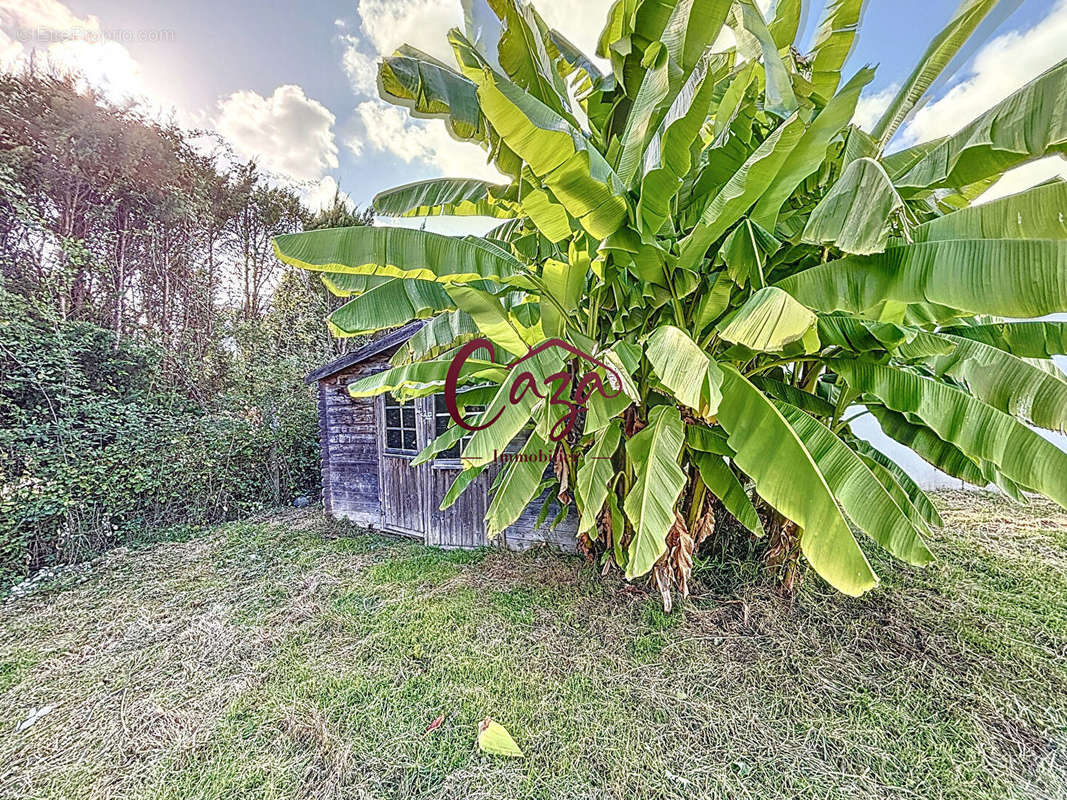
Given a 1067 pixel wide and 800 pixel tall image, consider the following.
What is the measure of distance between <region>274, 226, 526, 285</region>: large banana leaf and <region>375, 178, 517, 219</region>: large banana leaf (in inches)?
43.0

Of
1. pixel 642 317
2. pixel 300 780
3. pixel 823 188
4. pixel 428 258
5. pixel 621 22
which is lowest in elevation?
pixel 300 780

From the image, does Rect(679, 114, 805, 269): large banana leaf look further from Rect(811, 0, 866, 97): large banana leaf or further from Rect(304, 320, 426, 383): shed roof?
Rect(304, 320, 426, 383): shed roof

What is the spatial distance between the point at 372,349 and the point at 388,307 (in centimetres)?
255

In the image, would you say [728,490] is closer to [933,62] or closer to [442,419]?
[933,62]

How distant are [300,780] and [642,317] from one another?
112 inches

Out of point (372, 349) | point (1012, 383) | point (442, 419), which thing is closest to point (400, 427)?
point (442, 419)

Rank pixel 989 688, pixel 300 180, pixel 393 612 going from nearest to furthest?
pixel 989 688 → pixel 393 612 → pixel 300 180

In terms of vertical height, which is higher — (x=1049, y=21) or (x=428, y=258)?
(x=1049, y=21)

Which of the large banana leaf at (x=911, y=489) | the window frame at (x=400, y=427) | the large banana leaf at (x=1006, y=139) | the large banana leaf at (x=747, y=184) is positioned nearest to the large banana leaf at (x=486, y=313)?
the large banana leaf at (x=747, y=184)

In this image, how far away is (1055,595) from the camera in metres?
2.65

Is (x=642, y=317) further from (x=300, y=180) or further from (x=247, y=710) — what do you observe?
(x=300, y=180)

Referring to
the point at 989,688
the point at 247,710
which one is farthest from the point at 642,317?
the point at 247,710

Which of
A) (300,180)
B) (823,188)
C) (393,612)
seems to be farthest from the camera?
(300,180)

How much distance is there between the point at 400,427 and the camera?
4.77 meters
